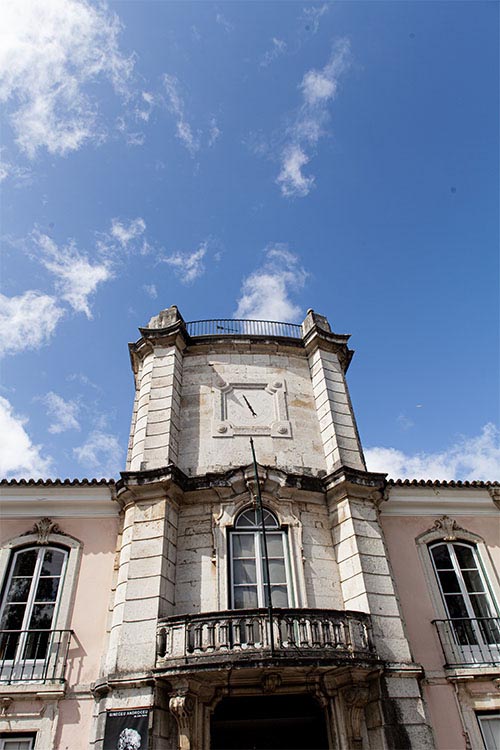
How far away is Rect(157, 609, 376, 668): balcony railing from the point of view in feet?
27.0

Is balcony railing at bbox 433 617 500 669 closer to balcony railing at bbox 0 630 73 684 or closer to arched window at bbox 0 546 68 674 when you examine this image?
balcony railing at bbox 0 630 73 684

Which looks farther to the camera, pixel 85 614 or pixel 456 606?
pixel 456 606

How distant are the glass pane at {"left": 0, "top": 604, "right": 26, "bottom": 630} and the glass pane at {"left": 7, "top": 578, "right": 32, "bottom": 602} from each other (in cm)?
14

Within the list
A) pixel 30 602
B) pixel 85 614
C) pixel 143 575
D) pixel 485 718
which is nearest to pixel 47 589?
pixel 30 602

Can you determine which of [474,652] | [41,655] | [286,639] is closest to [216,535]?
[286,639]

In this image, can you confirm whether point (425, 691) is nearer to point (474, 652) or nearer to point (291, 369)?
point (474, 652)

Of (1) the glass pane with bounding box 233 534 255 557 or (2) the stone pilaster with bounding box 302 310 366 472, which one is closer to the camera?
(1) the glass pane with bounding box 233 534 255 557

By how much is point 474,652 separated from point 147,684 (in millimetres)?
6345

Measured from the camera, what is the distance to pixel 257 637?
27.8ft

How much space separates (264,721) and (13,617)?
5168mm

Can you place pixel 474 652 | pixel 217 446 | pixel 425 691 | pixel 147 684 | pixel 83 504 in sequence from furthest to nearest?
pixel 217 446, pixel 83 504, pixel 474 652, pixel 425 691, pixel 147 684

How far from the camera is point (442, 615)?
34.3ft

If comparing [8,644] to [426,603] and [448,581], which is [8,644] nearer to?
[426,603]

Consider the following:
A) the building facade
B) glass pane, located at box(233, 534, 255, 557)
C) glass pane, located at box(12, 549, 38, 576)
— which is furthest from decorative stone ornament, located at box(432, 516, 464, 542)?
glass pane, located at box(12, 549, 38, 576)
